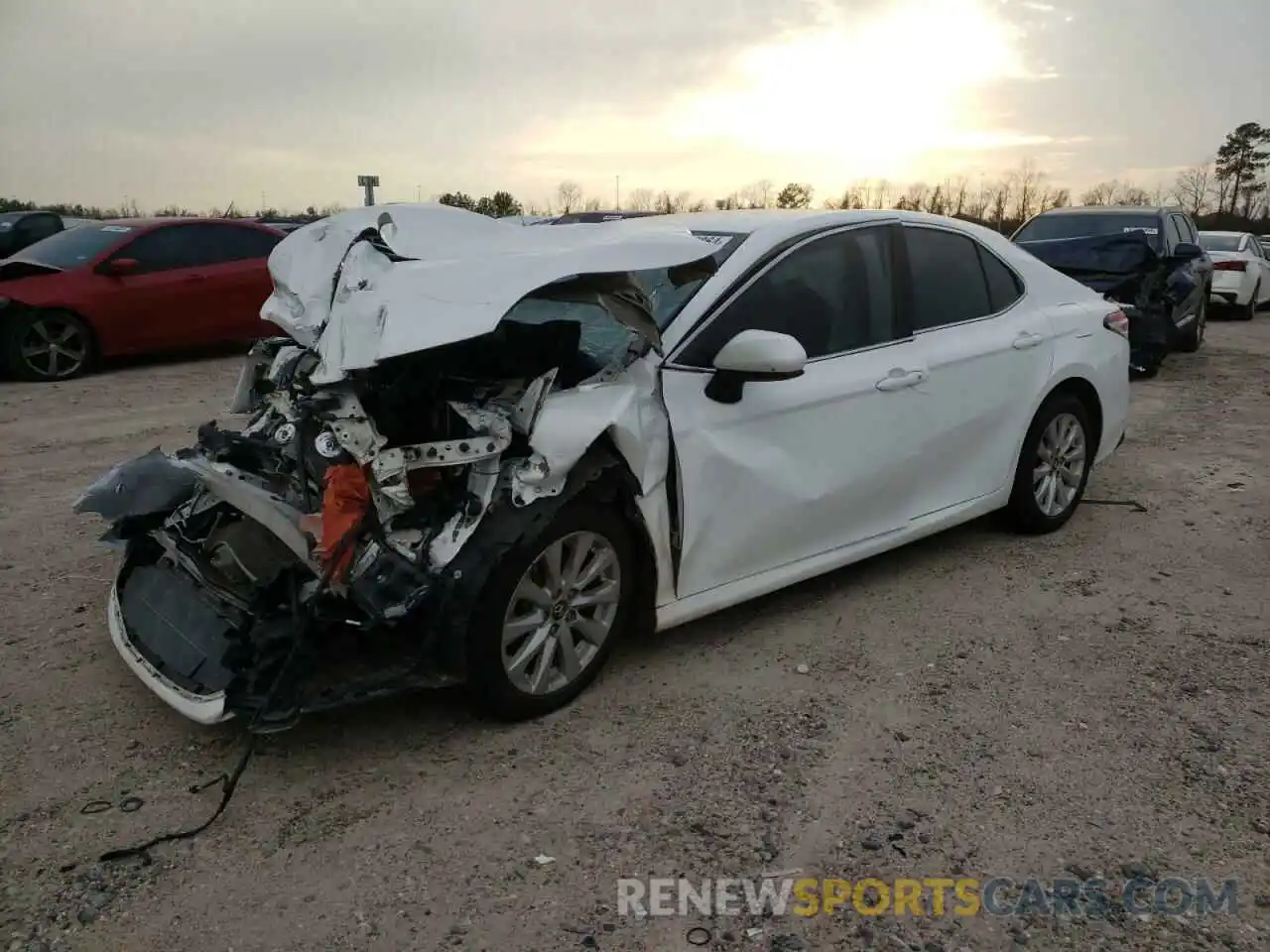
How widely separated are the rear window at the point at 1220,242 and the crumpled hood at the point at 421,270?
51.1 ft

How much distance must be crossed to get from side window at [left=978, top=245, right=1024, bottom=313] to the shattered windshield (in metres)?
1.65

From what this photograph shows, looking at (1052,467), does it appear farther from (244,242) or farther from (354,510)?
(244,242)

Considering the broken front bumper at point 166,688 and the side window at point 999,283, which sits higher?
the side window at point 999,283

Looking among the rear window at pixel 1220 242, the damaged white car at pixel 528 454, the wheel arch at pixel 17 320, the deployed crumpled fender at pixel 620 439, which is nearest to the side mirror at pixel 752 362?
the damaged white car at pixel 528 454

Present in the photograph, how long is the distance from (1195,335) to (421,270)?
11.1m

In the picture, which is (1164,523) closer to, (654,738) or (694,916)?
(654,738)

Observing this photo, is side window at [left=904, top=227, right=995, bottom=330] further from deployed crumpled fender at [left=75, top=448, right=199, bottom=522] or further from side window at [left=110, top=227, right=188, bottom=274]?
side window at [left=110, top=227, right=188, bottom=274]

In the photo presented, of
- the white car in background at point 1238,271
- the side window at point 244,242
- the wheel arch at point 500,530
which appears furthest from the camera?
the white car in background at point 1238,271

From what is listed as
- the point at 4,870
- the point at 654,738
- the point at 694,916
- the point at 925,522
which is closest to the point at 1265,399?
the point at 925,522

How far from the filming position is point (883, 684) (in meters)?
3.79

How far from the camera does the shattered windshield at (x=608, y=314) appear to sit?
11.8ft

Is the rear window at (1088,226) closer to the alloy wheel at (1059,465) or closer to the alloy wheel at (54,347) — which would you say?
the alloy wheel at (1059,465)

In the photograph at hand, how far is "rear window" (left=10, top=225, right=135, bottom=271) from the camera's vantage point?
9.80 m

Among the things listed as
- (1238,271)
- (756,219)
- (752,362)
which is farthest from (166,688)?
(1238,271)
